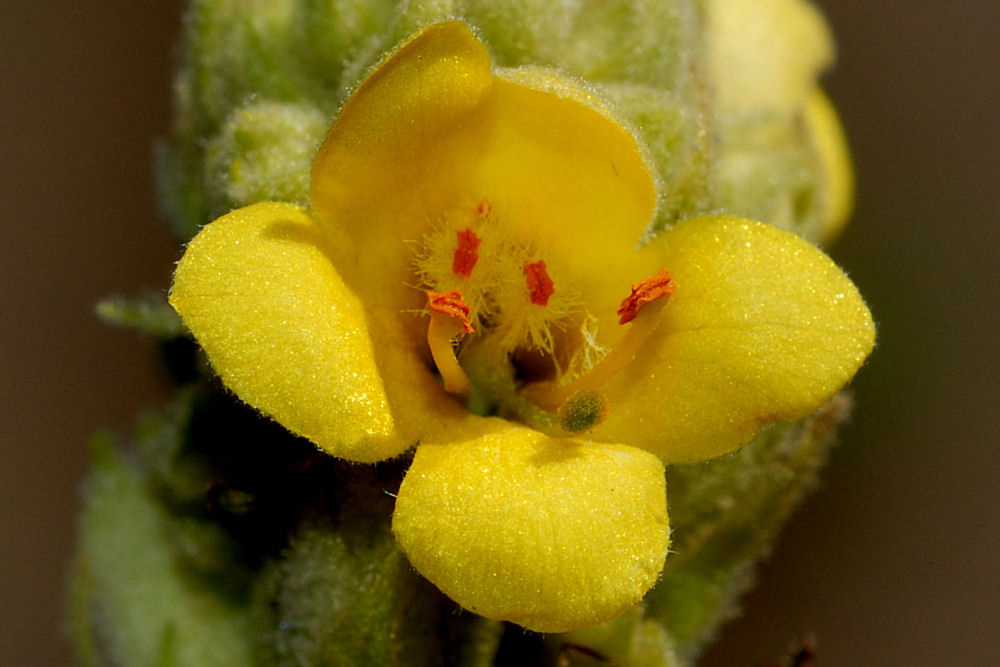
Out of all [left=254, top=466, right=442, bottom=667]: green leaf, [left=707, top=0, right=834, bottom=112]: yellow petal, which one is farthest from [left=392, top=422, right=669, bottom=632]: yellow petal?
[left=707, top=0, right=834, bottom=112]: yellow petal

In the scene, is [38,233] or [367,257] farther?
[38,233]

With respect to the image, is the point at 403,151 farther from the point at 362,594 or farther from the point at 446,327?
the point at 362,594

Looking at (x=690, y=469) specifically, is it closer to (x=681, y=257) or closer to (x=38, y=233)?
(x=681, y=257)

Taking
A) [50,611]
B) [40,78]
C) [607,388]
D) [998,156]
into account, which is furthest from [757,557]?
[40,78]

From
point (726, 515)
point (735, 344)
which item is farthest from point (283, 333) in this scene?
point (726, 515)

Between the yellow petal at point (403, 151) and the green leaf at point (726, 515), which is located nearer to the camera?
the yellow petal at point (403, 151)

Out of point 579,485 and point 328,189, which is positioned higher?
point 328,189

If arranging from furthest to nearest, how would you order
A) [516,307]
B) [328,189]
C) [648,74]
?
1. [648,74]
2. [516,307]
3. [328,189]

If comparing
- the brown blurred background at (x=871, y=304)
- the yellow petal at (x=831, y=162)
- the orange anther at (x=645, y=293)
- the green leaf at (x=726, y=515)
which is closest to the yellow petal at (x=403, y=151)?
the orange anther at (x=645, y=293)

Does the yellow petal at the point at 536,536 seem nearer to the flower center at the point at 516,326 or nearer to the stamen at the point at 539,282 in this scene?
the flower center at the point at 516,326
